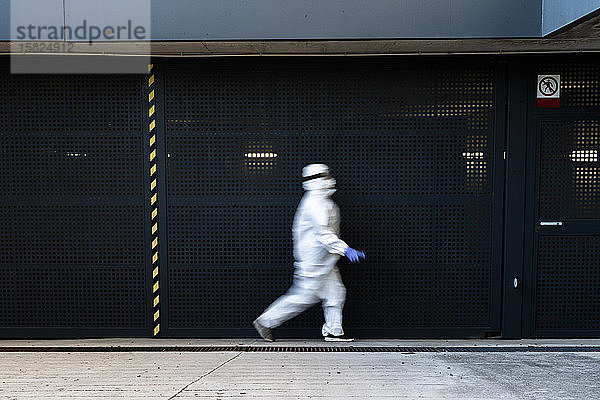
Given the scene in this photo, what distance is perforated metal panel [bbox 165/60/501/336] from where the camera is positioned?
18.2 feet

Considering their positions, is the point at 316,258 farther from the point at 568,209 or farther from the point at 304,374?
the point at 568,209

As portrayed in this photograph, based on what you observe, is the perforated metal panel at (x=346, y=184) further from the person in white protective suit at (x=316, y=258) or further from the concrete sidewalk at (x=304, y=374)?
the concrete sidewalk at (x=304, y=374)

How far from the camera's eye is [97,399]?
407cm

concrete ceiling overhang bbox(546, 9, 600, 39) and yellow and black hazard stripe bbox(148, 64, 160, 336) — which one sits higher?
concrete ceiling overhang bbox(546, 9, 600, 39)

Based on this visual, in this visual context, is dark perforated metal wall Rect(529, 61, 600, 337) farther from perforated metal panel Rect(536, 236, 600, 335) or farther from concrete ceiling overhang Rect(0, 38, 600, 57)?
concrete ceiling overhang Rect(0, 38, 600, 57)

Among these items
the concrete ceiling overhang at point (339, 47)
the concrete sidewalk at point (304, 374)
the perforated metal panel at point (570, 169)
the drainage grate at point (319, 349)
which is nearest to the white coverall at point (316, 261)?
the drainage grate at point (319, 349)

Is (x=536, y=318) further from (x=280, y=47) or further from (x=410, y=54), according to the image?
(x=280, y=47)

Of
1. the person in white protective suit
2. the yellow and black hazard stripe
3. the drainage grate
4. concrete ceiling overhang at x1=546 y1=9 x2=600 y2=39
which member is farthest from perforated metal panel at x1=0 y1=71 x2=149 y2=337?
concrete ceiling overhang at x1=546 y1=9 x2=600 y2=39

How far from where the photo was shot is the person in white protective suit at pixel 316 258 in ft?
16.9

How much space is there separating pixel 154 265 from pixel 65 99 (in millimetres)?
2036

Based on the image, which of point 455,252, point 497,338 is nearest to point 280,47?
point 455,252

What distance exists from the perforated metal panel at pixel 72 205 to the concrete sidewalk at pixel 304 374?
463 mm

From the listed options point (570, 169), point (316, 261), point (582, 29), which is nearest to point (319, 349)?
point (316, 261)

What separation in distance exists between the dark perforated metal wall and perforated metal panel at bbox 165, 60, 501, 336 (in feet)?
1.76
